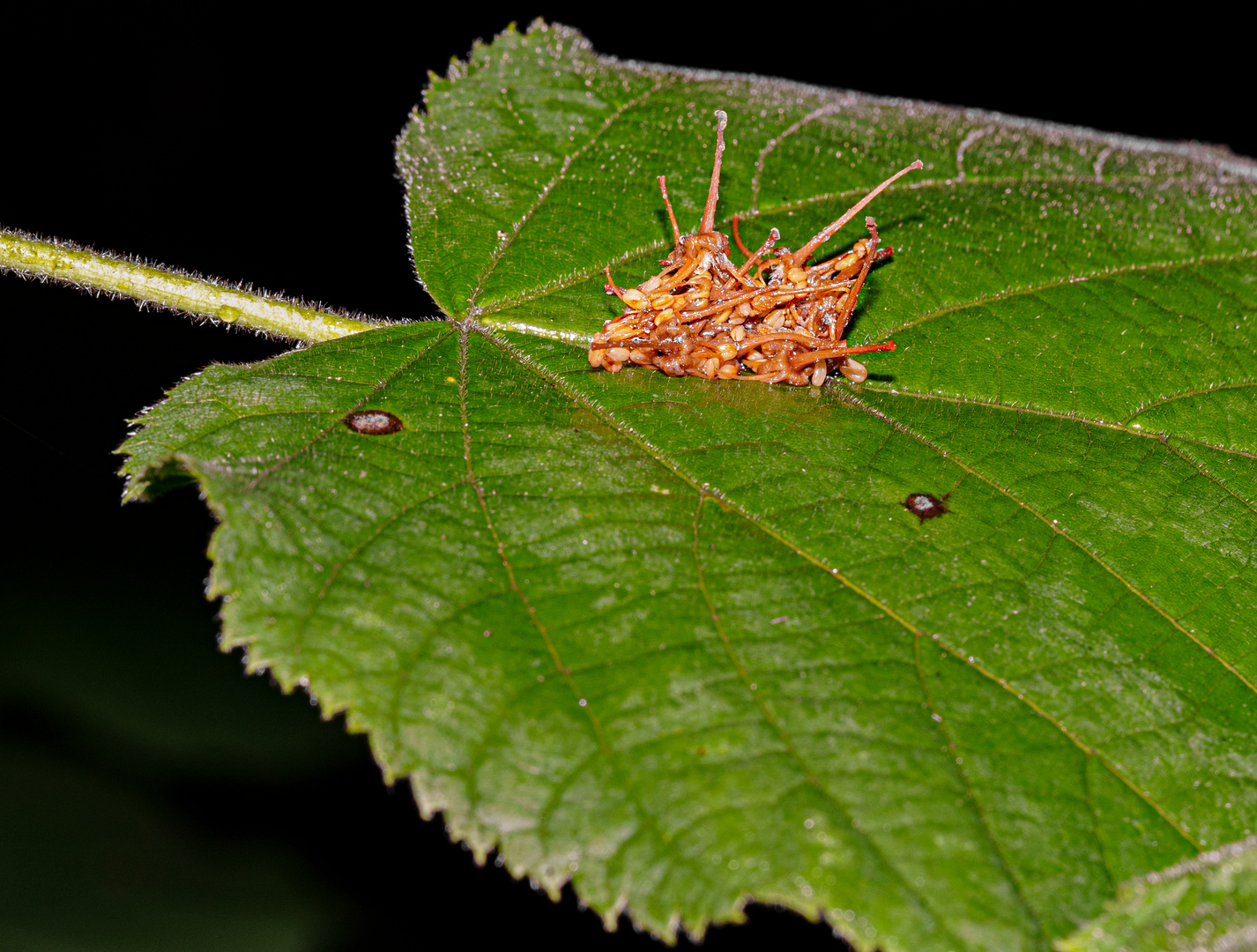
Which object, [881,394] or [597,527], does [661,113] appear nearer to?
[881,394]

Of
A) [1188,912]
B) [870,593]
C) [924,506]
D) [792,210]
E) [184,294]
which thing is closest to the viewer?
[1188,912]

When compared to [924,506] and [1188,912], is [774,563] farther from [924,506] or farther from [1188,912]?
[1188,912]

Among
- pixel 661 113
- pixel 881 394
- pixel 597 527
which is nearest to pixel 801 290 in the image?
pixel 881 394

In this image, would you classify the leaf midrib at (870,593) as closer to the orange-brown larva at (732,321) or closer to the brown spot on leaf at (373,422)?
the orange-brown larva at (732,321)

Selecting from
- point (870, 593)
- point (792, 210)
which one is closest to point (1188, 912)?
point (870, 593)

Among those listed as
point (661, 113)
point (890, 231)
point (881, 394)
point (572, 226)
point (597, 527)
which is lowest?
point (597, 527)

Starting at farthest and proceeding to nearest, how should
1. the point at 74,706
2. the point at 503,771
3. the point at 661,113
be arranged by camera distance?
the point at 74,706
the point at 661,113
the point at 503,771
